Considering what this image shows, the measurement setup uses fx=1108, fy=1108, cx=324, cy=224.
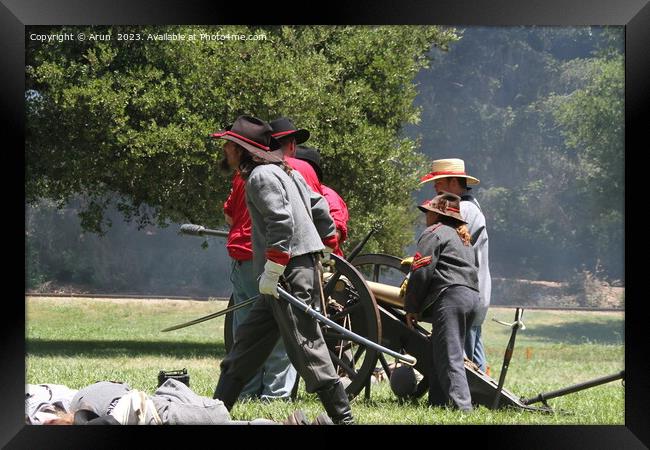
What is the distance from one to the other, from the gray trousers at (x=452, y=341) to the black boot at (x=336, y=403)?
88 cm

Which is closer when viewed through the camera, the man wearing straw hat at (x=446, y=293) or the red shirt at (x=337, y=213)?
the man wearing straw hat at (x=446, y=293)

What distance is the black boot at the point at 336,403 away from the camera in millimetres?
Answer: 5492

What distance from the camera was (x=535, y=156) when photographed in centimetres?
4378

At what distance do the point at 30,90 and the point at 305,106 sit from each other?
10.6ft

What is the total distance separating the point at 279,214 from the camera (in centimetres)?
539

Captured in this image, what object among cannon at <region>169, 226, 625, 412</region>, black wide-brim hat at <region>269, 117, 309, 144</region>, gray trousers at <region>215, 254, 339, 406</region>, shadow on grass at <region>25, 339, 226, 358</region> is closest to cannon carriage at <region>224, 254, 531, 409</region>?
cannon at <region>169, 226, 625, 412</region>

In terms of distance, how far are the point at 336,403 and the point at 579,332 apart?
25.1m

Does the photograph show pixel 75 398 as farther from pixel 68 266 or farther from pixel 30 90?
pixel 68 266

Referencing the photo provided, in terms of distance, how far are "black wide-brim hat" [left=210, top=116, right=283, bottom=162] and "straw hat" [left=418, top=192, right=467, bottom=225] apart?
1.14 metres

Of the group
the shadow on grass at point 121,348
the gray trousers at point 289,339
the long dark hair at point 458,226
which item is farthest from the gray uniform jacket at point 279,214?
the shadow on grass at point 121,348

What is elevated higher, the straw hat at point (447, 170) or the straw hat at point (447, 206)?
the straw hat at point (447, 170)

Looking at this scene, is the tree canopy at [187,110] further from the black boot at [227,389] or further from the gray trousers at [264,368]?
the black boot at [227,389]

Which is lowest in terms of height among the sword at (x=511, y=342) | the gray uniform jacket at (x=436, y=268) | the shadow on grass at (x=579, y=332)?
the shadow on grass at (x=579, y=332)
